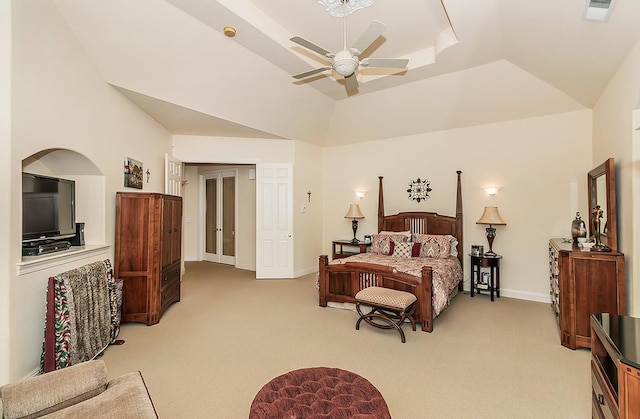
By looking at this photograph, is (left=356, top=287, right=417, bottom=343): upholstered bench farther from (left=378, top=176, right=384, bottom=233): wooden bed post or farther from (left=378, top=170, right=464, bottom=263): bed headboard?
(left=378, top=176, right=384, bottom=233): wooden bed post

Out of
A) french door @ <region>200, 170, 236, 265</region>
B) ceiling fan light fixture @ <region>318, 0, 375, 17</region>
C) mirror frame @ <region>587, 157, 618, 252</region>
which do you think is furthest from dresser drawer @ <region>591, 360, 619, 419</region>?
french door @ <region>200, 170, 236, 265</region>

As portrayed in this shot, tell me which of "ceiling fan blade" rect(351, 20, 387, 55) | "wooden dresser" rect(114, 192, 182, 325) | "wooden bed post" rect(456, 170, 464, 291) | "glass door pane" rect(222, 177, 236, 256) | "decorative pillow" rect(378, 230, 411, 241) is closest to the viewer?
"ceiling fan blade" rect(351, 20, 387, 55)

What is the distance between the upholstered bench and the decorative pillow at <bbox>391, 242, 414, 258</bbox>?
155 cm

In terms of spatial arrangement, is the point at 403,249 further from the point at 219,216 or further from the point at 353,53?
the point at 219,216

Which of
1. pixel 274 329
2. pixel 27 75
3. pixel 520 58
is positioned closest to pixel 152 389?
pixel 274 329

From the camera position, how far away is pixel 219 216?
8.41 metres

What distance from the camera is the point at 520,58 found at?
4031 mm

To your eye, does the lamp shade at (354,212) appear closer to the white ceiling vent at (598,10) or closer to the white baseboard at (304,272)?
the white baseboard at (304,272)

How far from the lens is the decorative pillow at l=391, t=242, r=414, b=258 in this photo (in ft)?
17.3

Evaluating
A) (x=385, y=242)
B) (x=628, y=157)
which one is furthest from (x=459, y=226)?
(x=628, y=157)

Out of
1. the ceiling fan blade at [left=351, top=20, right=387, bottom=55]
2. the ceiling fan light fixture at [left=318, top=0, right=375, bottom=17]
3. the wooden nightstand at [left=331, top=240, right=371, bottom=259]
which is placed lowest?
the wooden nightstand at [left=331, top=240, right=371, bottom=259]

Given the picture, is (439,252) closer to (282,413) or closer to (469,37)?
(469,37)

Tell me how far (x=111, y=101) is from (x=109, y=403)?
3.61 metres

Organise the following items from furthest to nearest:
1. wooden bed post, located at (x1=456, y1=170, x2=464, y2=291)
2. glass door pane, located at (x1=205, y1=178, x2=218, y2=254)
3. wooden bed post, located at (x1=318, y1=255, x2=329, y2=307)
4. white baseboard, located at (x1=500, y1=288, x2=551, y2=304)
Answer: glass door pane, located at (x1=205, y1=178, x2=218, y2=254), wooden bed post, located at (x1=456, y1=170, x2=464, y2=291), white baseboard, located at (x1=500, y1=288, x2=551, y2=304), wooden bed post, located at (x1=318, y1=255, x2=329, y2=307)
